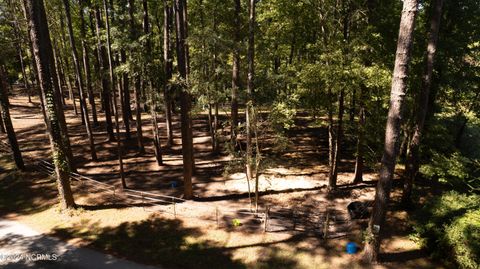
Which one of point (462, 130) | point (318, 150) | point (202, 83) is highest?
point (202, 83)

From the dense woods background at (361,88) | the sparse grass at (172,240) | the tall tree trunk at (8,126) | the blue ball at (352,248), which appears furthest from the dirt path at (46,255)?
the tall tree trunk at (8,126)

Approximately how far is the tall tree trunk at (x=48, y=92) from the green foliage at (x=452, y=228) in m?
15.9

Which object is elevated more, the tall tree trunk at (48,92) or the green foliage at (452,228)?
the tall tree trunk at (48,92)

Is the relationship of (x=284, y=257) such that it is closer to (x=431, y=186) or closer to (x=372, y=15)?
(x=431, y=186)

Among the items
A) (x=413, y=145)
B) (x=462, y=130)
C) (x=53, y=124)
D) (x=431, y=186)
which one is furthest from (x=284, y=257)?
(x=462, y=130)

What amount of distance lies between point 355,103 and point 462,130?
1133 centimetres

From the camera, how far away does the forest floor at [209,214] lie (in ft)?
40.8

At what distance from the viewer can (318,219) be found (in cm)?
1484

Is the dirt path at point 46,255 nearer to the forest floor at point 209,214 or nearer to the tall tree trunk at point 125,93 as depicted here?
the forest floor at point 209,214

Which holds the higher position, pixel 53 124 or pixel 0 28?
pixel 0 28

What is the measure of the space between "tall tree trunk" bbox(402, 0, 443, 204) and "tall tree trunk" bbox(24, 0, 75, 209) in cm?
1578

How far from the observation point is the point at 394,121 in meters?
10.1

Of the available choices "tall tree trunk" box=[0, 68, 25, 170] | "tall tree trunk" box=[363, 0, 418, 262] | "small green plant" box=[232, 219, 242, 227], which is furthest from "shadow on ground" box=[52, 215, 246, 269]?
"tall tree trunk" box=[0, 68, 25, 170]

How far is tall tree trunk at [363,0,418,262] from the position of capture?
9297 mm
